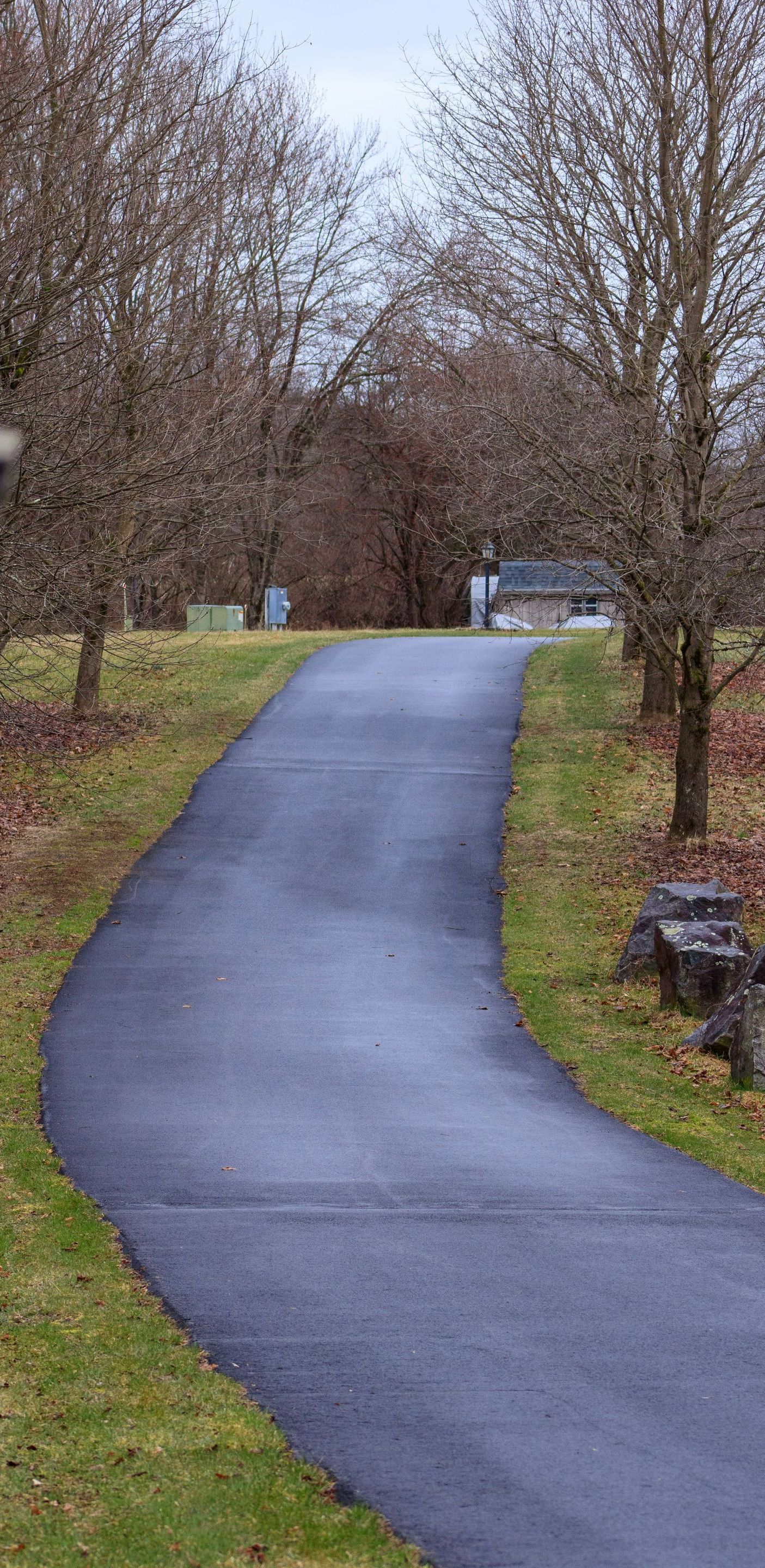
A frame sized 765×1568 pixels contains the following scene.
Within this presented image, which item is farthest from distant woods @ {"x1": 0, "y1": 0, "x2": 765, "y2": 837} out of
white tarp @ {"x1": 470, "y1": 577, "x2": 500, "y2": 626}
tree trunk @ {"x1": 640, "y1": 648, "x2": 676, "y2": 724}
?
white tarp @ {"x1": 470, "y1": 577, "x2": 500, "y2": 626}

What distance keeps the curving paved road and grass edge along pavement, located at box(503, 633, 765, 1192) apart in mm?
339

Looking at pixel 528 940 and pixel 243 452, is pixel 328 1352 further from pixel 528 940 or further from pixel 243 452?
pixel 243 452

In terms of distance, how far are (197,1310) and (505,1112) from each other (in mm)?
3715

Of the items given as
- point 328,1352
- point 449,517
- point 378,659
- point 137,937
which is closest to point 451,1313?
point 328,1352

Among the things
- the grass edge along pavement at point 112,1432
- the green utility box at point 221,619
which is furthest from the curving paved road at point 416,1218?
the green utility box at point 221,619

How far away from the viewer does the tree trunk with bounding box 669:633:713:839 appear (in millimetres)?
16375

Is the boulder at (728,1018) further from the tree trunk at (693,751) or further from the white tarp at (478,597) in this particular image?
the white tarp at (478,597)

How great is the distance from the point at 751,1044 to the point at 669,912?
2884 mm

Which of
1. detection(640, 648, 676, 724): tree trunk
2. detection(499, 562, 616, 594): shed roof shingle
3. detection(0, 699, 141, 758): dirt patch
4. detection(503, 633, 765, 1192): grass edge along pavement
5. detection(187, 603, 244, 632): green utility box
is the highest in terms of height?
detection(499, 562, 616, 594): shed roof shingle

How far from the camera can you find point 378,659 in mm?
31094

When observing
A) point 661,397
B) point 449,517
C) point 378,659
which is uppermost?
point 661,397

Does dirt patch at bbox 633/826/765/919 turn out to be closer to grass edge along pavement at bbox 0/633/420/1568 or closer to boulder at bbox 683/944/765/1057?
boulder at bbox 683/944/765/1057

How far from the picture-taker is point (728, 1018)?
35.5 feet

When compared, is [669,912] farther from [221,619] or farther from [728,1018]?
[221,619]
